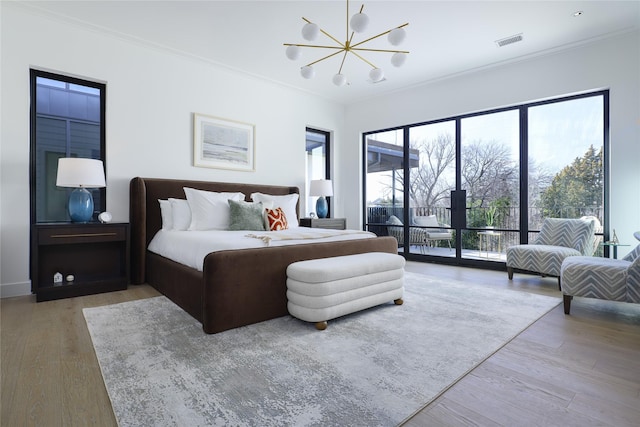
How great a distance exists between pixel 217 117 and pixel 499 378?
4.39 m

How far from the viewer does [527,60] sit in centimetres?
439

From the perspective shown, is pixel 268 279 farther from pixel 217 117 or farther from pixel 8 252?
pixel 217 117

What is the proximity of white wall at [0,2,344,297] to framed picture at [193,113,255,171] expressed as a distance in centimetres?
9

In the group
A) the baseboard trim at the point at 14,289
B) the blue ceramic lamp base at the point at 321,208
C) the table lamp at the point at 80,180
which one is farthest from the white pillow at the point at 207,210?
the blue ceramic lamp base at the point at 321,208

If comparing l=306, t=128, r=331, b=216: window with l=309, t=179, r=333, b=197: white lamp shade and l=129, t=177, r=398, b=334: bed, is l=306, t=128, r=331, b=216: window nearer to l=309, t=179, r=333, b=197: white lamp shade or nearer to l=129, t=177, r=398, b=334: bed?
l=309, t=179, r=333, b=197: white lamp shade

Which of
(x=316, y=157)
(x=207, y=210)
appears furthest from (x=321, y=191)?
(x=207, y=210)

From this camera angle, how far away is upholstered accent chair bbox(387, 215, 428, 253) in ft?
18.3

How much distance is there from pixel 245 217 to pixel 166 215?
0.95 metres

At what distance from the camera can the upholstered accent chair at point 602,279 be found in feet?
8.10

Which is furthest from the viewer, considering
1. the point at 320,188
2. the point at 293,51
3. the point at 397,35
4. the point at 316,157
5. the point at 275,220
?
the point at 316,157

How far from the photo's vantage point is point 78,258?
353cm

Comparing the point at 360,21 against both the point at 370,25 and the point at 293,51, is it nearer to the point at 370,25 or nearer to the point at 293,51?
the point at 293,51

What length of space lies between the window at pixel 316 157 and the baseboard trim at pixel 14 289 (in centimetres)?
384

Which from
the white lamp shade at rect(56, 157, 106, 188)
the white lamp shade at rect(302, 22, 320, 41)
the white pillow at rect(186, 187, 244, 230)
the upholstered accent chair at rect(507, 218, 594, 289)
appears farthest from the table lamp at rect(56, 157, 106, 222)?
the upholstered accent chair at rect(507, 218, 594, 289)
